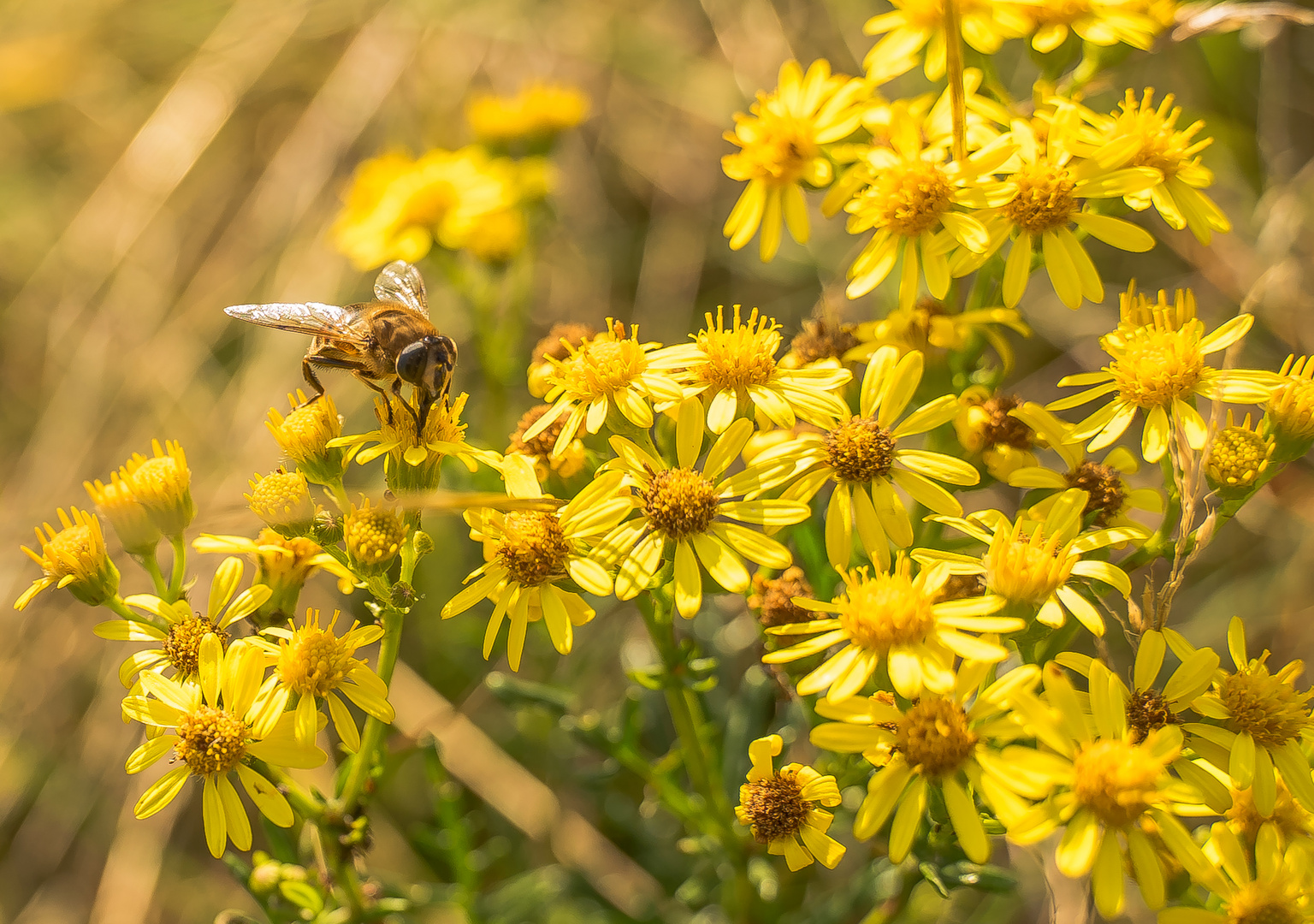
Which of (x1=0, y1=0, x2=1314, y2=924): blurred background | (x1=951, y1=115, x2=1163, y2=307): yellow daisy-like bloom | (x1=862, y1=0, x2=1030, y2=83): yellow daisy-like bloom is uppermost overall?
(x1=862, y1=0, x2=1030, y2=83): yellow daisy-like bloom

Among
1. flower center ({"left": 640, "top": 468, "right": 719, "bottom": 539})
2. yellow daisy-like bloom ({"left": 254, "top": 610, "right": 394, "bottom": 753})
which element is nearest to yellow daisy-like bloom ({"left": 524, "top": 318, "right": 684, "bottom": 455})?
flower center ({"left": 640, "top": 468, "right": 719, "bottom": 539})

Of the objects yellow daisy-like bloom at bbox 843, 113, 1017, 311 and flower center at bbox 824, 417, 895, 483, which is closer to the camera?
flower center at bbox 824, 417, 895, 483

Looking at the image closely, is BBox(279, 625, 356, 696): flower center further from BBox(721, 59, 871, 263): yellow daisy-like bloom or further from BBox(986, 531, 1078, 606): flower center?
BBox(721, 59, 871, 263): yellow daisy-like bloom

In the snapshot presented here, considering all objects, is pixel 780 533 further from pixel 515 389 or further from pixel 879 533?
pixel 515 389

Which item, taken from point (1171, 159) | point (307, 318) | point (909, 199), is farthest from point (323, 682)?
point (1171, 159)

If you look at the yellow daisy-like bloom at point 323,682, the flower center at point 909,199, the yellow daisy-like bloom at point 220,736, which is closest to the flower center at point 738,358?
the flower center at point 909,199

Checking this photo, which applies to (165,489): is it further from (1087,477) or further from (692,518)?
(1087,477)

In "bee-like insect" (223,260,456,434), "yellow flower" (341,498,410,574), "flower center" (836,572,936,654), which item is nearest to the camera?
"flower center" (836,572,936,654)
